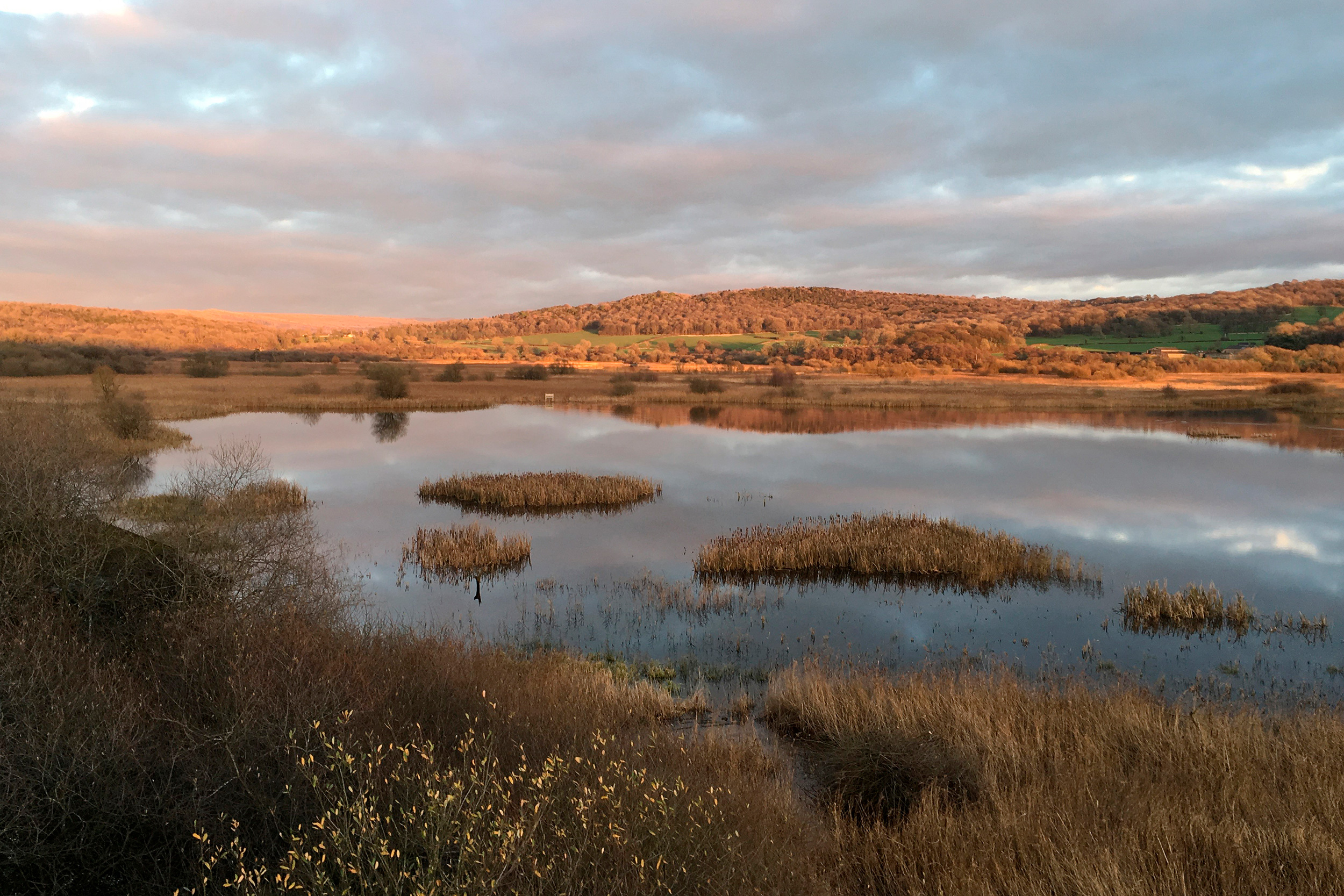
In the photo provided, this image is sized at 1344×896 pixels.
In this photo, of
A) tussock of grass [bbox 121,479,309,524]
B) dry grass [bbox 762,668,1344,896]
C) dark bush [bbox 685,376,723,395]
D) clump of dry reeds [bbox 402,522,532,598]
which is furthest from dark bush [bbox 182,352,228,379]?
dry grass [bbox 762,668,1344,896]

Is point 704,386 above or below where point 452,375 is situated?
below

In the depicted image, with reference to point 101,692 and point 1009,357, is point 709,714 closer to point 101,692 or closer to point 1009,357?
point 101,692

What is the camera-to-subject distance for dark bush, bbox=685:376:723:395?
64.2m

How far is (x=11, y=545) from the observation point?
6758mm

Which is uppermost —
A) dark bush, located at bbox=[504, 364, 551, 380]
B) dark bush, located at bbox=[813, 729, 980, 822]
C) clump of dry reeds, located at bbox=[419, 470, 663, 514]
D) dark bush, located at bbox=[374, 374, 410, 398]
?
dark bush, located at bbox=[504, 364, 551, 380]

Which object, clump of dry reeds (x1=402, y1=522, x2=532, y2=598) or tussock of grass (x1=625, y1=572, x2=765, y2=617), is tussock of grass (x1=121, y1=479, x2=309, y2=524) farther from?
tussock of grass (x1=625, y1=572, x2=765, y2=617)

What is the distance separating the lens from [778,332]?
11762 centimetres

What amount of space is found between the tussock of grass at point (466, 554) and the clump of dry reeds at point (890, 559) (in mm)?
3961

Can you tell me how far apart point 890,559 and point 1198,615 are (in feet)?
17.0

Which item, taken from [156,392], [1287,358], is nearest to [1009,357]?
[1287,358]

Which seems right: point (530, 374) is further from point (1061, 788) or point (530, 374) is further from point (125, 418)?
point (1061, 788)

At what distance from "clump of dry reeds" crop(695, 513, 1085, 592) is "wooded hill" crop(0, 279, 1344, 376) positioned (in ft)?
229

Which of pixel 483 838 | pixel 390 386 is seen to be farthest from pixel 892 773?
pixel 390 386

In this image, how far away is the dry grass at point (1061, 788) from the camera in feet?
13.3
